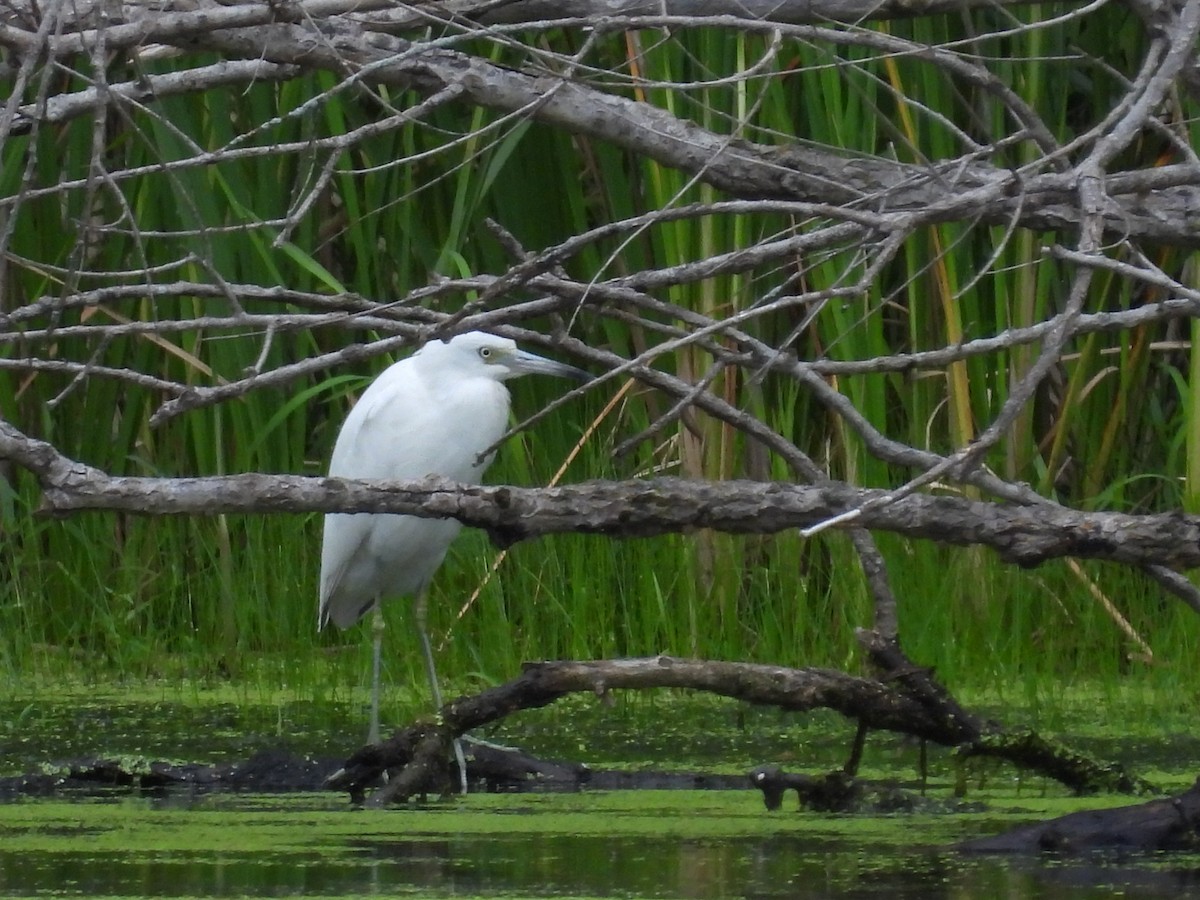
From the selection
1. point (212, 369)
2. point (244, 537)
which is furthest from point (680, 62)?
point (244, 537)

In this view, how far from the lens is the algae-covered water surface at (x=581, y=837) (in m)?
2.16

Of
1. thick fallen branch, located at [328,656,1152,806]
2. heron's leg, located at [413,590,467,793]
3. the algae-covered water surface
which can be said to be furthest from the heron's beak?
thick fallen branch, located at [328,656,1152,806]

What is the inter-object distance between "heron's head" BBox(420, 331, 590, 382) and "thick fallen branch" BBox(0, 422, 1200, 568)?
1.89 metres

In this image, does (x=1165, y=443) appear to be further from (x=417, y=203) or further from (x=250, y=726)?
(x=250, y=726)

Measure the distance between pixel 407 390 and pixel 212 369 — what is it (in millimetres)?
503

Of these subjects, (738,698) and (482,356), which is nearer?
(738,698)

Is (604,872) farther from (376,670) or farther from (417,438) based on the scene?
(417,438)

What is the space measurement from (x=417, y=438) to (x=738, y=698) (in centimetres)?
162

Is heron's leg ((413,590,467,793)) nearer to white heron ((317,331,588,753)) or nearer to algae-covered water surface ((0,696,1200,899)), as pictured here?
white heron ((317,331,588,753))

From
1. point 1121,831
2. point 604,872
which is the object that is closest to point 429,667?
point 604,872

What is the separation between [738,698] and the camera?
258 cm

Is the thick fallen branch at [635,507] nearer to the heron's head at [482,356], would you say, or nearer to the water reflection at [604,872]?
the water reflection at [604,872]

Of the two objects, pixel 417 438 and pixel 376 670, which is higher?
pixel 417 438

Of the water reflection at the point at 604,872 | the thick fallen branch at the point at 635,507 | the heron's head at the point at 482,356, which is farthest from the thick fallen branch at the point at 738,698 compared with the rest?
the heron's head at the point at 482,356
